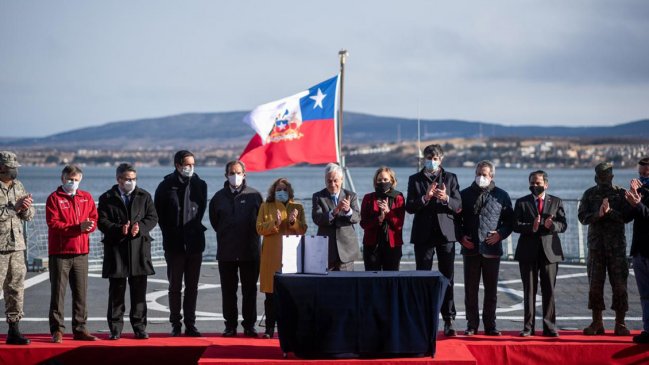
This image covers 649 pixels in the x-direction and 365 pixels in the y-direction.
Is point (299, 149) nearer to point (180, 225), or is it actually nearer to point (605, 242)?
point (180, 225)

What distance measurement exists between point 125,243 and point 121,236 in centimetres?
10

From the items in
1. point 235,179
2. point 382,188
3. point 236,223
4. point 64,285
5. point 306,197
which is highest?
point 235,179

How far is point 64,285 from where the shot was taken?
10.1 meters

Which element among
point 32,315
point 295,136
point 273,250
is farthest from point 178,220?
point 295,136

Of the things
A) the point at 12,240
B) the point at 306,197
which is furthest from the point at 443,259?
the point at 306,197

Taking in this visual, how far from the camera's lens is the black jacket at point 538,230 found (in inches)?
412

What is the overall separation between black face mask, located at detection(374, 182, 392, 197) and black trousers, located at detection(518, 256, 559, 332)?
1735mm

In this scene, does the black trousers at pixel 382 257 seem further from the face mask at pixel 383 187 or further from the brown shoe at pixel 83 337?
the brown shoe at pixel 83 337

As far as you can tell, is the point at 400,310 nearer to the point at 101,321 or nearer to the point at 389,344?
the point at 389,344

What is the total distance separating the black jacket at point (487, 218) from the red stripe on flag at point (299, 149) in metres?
7.73

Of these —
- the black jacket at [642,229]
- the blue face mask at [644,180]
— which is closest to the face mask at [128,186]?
the black jacket at [642,229]

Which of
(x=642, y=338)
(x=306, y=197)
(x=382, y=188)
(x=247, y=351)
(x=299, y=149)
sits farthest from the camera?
(x=306, y=197)

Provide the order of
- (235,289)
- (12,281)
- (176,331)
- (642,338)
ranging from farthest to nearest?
(235,289) < (176,331) < (12,281) < (642,338)

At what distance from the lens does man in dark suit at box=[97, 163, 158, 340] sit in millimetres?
10211
